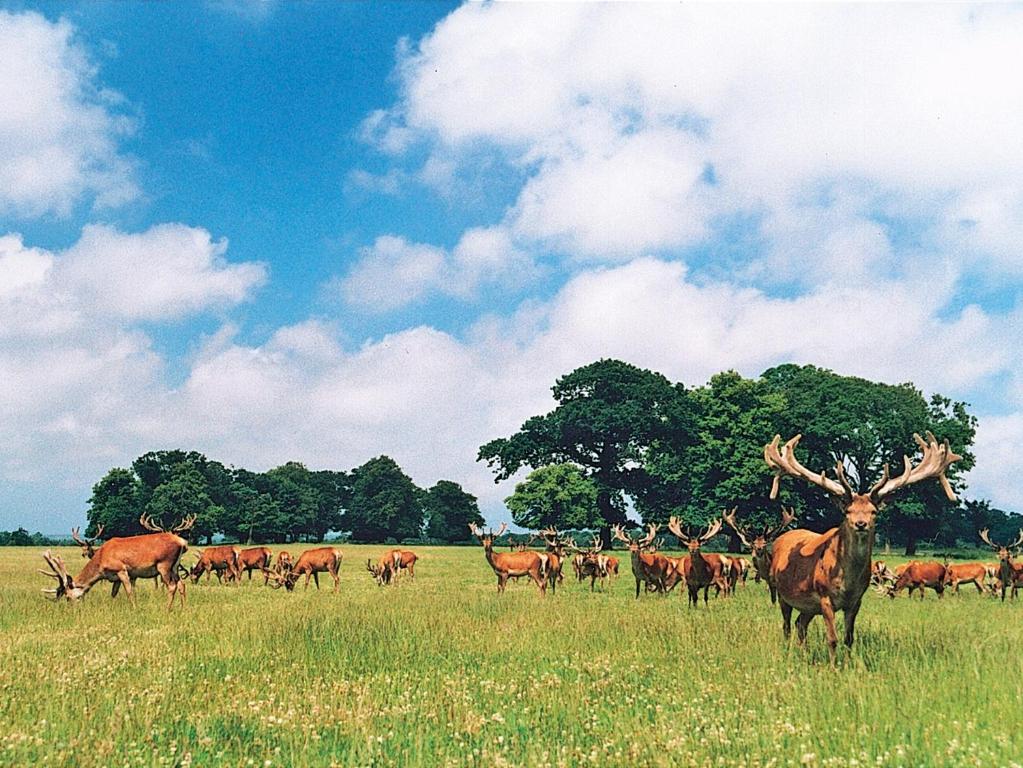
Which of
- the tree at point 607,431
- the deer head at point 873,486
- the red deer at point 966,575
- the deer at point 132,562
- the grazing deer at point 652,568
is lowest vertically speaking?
→ the red deer at point 966,575

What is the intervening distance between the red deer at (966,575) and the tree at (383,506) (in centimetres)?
7028

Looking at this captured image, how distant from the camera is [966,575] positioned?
24.0 m

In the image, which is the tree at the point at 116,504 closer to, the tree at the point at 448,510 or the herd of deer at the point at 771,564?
the tree at the point at 448,510

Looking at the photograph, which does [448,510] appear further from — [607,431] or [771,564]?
[771,564]

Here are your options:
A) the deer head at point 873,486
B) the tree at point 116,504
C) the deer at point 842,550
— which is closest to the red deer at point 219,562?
the deer at point 842,550

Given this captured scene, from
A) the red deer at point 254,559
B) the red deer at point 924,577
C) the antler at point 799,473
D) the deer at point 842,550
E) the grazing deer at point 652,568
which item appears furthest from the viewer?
the red deer at point 254,559

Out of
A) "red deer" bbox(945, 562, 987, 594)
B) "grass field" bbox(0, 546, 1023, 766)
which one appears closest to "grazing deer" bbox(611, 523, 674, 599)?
"grass field" bbox(0, 546, 1023, 766)

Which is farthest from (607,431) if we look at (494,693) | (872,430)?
(494,693)

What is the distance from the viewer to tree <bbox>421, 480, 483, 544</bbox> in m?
91.9

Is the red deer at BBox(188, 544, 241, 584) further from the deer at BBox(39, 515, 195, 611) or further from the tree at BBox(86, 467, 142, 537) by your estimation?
the tree at BBox(86, 467, 142, 537)

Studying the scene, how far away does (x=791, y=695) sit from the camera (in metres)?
7.00

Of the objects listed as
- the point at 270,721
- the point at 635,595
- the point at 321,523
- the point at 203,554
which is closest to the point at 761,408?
the point at 635,595

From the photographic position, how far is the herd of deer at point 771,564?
28.9ft

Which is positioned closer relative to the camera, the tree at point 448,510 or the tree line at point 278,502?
the tree line at point 278,502
